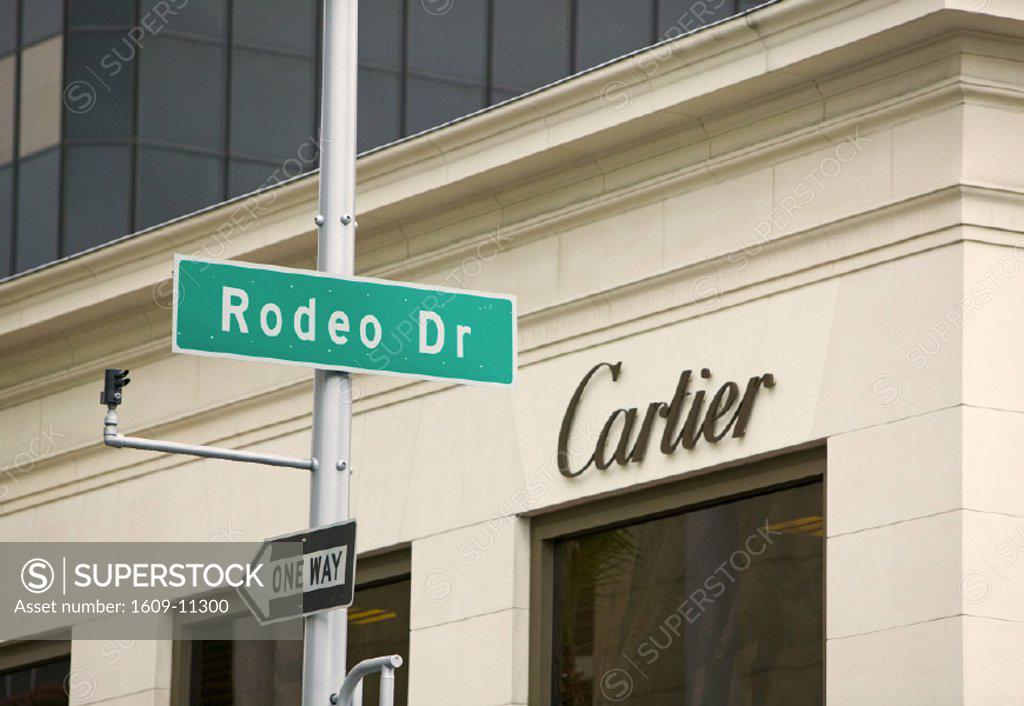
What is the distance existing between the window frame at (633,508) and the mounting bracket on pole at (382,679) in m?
5.39

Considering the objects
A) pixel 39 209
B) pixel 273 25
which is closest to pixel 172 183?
pixel 39 209

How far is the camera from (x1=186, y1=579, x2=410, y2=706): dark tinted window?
18312 millimetres

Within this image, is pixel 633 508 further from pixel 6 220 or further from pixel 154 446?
pixel 6 220

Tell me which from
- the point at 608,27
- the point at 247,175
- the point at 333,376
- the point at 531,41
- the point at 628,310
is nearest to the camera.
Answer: the point at 333,376

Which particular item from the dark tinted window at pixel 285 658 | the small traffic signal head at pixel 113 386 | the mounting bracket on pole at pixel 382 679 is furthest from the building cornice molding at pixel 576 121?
the mounting bracket on pole at pixel 382 679

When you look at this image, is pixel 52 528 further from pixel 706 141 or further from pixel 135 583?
pixel 706 141

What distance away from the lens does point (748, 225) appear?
1608 centimetres

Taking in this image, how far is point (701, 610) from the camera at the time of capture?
52.2 ft

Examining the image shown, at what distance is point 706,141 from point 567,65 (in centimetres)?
1414

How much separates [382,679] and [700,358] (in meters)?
6.30

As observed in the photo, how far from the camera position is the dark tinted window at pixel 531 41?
30.4 metres

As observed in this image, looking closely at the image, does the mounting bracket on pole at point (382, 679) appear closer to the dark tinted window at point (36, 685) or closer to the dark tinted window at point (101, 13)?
the dark tinted window at point (36, 685)

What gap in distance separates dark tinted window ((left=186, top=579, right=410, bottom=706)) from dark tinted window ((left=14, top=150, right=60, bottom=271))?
28.8 feet

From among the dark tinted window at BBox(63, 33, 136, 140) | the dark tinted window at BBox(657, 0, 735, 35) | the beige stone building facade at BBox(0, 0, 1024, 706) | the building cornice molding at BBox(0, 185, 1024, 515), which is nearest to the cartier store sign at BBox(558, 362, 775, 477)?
the beige stone building facade at BBox(0, 0, 1024, 706)
